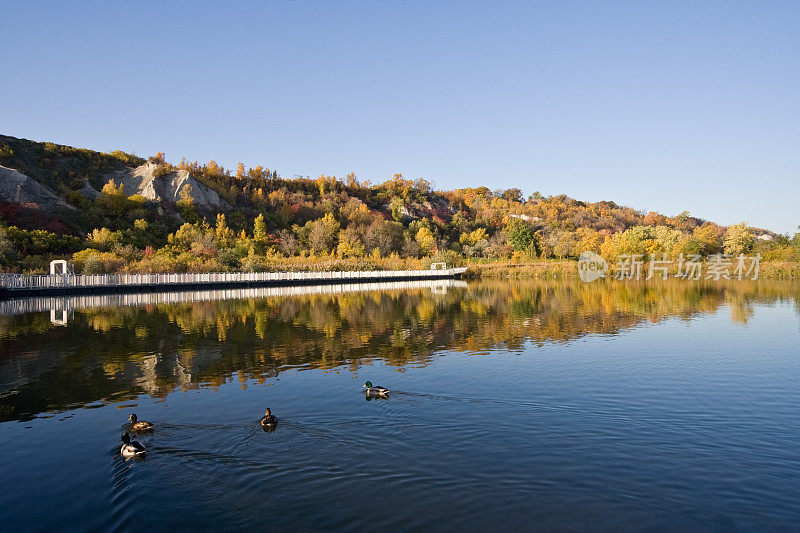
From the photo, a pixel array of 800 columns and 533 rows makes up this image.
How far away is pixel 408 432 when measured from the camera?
9.50 m

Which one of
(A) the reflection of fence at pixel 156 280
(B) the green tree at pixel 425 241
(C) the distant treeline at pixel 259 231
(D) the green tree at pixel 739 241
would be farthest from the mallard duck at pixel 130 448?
(B) the green tree at pixel 425 241

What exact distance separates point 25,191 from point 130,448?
6975 cm

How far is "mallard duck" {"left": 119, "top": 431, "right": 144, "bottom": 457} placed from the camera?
8.41 m

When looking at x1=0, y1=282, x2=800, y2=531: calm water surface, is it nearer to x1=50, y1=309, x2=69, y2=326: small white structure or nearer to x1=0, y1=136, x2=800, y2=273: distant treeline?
x1=50, y1=309, x2=69, y2=326: small white structure

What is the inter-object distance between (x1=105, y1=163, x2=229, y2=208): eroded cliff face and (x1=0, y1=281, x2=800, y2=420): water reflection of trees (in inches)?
1986

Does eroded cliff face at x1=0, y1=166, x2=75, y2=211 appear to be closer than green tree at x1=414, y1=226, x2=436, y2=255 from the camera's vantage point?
Yes

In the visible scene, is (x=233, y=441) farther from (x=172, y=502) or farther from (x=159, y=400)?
(x=159, y=400)

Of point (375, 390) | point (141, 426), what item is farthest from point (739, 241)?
point (141, 426)

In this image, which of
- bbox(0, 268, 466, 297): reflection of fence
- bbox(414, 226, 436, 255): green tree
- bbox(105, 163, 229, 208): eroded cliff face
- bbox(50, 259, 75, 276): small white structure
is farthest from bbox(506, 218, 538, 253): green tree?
bbox(50, 259, 75, 276): small white structure

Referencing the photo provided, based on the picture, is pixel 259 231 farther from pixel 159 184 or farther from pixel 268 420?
pixel 268 420

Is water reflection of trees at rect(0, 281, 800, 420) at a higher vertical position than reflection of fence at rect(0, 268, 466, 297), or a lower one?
lower

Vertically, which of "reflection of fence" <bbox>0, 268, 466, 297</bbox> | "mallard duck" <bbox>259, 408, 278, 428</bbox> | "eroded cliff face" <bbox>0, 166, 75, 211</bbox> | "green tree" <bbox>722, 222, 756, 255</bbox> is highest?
"eroded cliff face" <bbox>0, 166, 75, 211</bbox>

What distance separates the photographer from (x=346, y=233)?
81.9 m

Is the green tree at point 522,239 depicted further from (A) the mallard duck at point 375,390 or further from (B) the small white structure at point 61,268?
(A) the mallard duck at point 375,390
